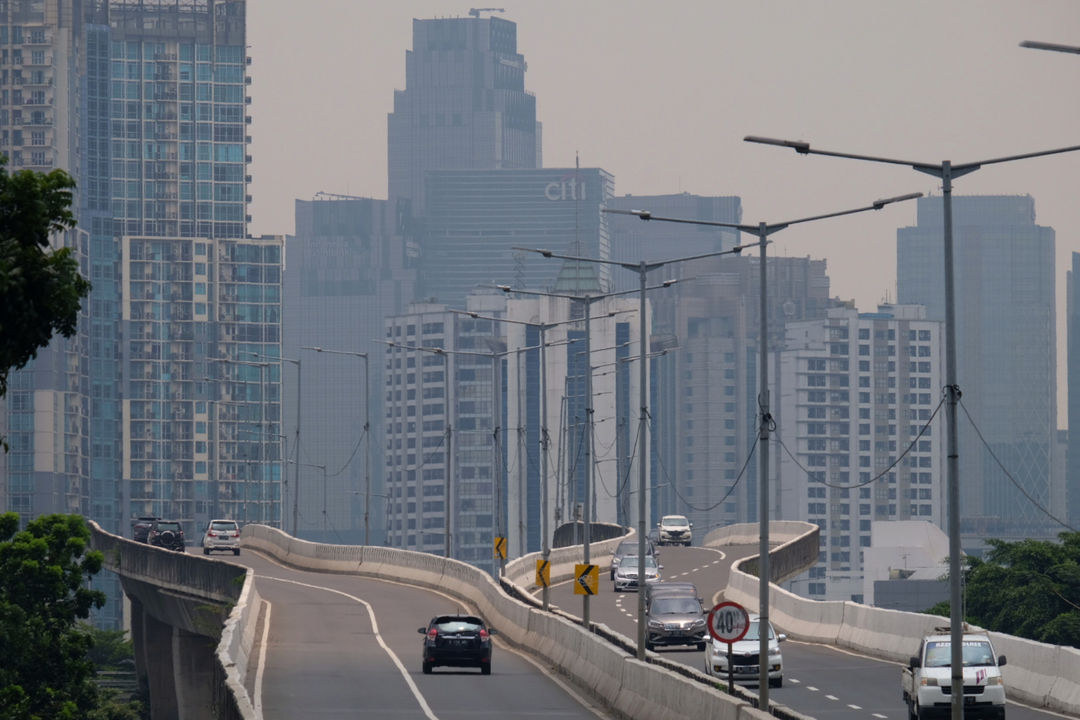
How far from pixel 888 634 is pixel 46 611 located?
27532 mm

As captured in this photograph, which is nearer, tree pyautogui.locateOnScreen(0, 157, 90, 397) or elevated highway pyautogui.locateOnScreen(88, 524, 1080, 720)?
tree pyautogui.locateOnScreen(0, 157, 90, 397)

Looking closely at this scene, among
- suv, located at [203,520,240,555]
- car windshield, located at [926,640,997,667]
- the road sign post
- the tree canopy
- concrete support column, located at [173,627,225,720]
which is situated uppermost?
the road sign post

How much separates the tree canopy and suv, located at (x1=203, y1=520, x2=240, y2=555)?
34.2m

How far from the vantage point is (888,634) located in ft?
174

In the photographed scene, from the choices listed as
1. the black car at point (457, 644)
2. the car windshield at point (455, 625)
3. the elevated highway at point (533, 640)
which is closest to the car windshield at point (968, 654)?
→ the elevated highway at point (533, 640)

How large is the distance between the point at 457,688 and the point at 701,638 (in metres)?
11.6

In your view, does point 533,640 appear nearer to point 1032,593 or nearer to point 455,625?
point 455,625

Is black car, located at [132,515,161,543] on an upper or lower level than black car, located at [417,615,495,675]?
lower

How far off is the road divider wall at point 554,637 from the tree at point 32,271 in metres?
9.73

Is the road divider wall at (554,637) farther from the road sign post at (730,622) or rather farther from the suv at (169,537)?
the suv at (169,537)

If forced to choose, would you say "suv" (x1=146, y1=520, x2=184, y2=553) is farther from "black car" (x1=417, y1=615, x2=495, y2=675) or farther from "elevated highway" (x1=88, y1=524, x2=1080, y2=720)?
"black car" (x1=417, y1=615, x2=495, y2=675)

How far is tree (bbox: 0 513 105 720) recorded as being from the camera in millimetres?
63375

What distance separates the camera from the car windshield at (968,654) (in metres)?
35.1

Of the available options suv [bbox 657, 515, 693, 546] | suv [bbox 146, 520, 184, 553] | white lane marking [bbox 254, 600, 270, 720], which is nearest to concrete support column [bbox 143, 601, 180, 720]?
suv [bbox 146, 520, 184, 553]
